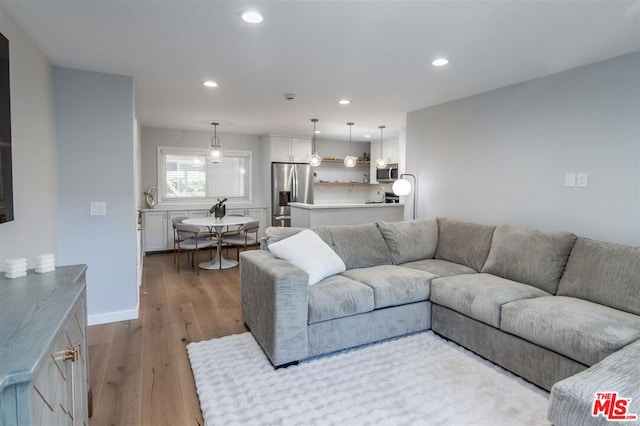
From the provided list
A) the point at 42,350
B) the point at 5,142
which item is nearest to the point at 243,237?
the point at 5,142

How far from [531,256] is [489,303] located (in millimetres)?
715

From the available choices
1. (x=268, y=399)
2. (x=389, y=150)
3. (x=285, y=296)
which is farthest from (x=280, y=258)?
(x=389, y=150)

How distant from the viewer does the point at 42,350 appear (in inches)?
39.9

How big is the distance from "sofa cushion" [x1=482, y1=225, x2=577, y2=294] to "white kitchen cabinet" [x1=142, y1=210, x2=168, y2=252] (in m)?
5.53

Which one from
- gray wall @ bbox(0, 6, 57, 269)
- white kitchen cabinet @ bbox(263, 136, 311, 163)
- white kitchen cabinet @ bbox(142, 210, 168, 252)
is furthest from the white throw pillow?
white kitchen cabinet @ bbox(142, 210, 168, 252)

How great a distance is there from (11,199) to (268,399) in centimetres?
187

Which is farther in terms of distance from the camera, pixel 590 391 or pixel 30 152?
pixel 30 152

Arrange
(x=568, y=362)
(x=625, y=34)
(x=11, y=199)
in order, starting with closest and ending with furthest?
(x=11, y=199) → (x=568, y=362) → (x=625, y=34)

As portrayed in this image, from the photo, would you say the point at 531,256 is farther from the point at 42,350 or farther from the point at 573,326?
the point at 42,350

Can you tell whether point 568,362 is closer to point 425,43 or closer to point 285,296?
point 285,296

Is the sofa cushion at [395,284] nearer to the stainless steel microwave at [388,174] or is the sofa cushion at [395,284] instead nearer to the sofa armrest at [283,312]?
the sofa armrest at [283,312]

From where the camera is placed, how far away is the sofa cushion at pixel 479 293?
2559 mm

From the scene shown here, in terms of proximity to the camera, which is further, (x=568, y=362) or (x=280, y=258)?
(x=280, y=258)

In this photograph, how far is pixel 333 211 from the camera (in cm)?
506
